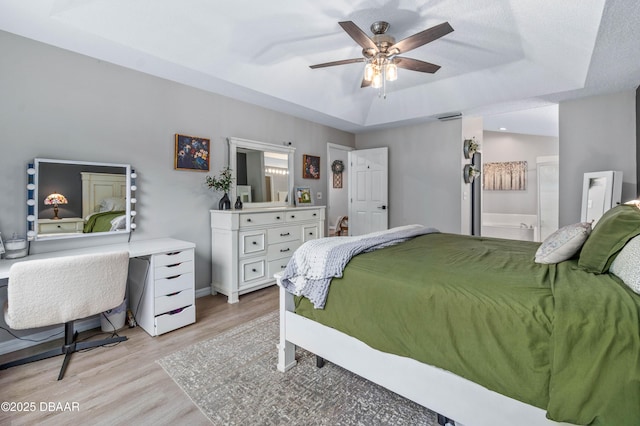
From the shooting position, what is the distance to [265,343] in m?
2.38

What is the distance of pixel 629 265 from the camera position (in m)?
1.21

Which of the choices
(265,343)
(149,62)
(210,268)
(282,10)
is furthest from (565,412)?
(149,62)

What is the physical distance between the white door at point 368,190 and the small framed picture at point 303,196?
1145 mm

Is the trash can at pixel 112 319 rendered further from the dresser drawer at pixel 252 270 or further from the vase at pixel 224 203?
the vase at pixel 224 203

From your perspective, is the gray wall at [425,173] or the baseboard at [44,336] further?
the gray wall at [425,173]

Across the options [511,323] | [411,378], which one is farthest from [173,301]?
[511,323]

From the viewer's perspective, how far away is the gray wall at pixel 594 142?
10.7ft

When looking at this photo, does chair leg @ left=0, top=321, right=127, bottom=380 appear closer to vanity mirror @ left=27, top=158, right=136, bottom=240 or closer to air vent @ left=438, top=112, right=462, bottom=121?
vanity mirror @ left=27, top=158, right=136, bottom=240

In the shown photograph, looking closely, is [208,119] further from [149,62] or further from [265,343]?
[265,343]

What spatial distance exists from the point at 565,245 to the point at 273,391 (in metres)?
1.87

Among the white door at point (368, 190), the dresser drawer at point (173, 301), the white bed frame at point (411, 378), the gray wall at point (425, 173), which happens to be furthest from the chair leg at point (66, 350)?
the gray wall at point (425, 173)

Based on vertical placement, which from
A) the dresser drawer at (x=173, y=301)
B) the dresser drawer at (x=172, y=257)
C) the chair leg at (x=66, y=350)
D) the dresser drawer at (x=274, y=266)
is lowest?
the chair leg at (x=66, y=350)

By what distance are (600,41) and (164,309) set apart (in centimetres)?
401

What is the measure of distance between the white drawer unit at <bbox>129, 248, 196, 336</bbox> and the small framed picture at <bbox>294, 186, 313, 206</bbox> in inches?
78.3
